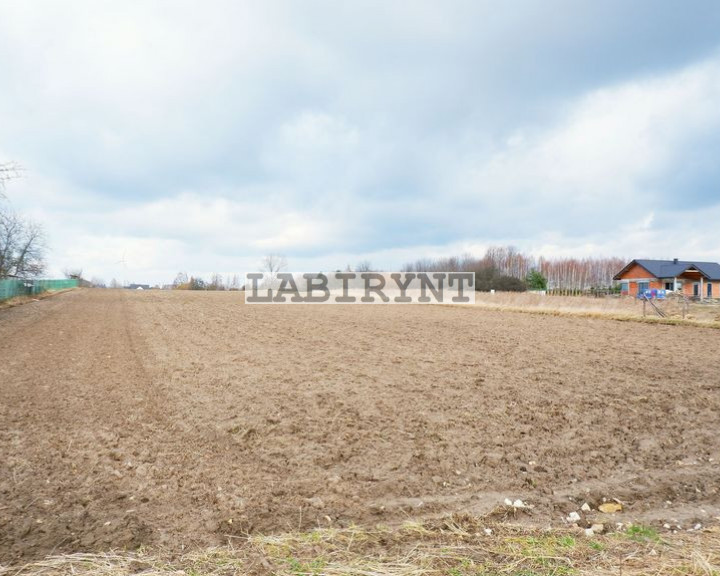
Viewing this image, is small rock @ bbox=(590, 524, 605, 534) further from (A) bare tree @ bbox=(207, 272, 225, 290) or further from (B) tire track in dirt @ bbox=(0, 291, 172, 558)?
(A) bare tree @ bbox=(207, 272, 225, 290)

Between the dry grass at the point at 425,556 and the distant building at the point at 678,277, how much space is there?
4418cm

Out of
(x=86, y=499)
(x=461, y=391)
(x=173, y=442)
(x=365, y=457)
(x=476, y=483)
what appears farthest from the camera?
(x=461, y=391)

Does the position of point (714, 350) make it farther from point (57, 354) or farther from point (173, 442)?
point (57, 354)

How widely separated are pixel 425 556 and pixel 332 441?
2.41 metres

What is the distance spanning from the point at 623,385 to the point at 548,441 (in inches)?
137

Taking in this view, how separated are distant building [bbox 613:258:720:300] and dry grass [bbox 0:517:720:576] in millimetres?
44184

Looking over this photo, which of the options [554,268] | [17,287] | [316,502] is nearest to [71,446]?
[316,502]

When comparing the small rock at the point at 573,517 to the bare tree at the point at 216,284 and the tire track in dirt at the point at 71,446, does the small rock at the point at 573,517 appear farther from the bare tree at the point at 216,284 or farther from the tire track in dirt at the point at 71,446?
the bare tree at the point at 216,284

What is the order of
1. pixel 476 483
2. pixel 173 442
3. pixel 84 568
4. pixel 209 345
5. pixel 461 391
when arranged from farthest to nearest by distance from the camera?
pixel 209 345, pixel 461 391, pixel 173 442, pixel 476 483, pixel 84 568

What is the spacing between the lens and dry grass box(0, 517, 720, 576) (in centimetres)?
252

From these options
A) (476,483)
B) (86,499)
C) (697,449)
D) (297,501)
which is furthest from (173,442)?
(697,449)

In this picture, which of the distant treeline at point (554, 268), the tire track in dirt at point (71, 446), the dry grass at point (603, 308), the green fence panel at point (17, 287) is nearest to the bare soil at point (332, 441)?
the tire track in dirt at point (71, 446)

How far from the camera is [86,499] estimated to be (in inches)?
141

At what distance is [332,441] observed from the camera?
16.3 ft
